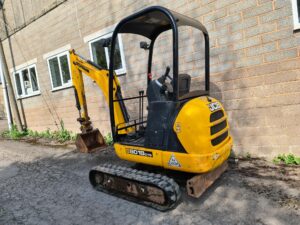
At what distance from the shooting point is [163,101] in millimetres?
3682

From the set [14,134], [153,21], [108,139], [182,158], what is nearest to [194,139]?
[182,158]

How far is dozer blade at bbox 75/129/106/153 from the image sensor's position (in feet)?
21.3

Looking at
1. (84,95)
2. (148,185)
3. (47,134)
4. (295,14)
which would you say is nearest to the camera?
(148,185)

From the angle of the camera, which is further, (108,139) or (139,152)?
(108,139)

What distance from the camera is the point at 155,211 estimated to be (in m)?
3.61

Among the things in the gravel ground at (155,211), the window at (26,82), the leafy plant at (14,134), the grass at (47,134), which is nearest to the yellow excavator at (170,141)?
the gravel ground at (155,211)

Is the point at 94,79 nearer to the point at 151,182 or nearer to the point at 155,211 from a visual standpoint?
the point at 151,182

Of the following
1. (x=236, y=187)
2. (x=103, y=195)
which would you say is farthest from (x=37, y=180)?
(x=236, y=187)

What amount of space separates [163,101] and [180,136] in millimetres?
533

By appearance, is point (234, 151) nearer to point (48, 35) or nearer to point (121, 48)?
point (121, 48)

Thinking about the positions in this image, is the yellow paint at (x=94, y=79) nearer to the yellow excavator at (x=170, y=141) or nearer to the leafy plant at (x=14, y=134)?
the yellow excavator at (x=170, y=141)

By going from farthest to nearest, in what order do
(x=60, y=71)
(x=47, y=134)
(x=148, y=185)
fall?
(x=47, y=134)
(x=60, y=71)
(x=148, y=185)

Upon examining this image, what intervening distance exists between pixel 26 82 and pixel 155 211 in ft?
32.0

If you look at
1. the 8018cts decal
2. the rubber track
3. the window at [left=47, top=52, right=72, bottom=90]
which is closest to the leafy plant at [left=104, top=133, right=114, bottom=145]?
the window at [left=47, top=52, right=72, bottom=90]
